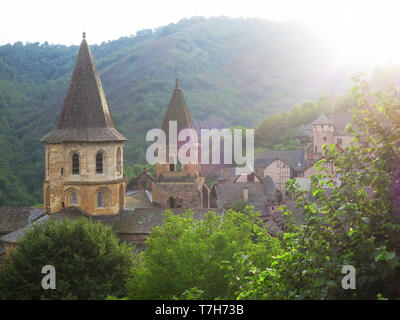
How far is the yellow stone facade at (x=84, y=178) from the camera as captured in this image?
88.5 ft

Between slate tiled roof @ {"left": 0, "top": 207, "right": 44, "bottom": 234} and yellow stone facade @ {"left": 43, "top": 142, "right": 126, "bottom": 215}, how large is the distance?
151 inches

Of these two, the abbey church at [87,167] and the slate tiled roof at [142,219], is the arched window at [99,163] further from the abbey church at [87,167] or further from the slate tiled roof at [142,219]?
the slate tiled roof at [142,219]

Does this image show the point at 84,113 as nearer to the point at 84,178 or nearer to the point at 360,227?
the point at 84,178

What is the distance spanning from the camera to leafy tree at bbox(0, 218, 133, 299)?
58.3ft

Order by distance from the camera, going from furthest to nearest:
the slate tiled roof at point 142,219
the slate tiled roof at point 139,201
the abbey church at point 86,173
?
the slate tiled roof at point 139,201 < the abbey church at point 86,173 < the slate tiled roof at point 142,219

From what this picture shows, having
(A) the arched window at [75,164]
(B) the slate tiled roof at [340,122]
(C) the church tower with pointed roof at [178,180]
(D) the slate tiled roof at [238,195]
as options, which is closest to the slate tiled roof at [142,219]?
(A) the arched window at [75,164]

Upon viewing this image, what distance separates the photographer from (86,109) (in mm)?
27859

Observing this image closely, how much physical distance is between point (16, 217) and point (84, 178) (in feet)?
25.2

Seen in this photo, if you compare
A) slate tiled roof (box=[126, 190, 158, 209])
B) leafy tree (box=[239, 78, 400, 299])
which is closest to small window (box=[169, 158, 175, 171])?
slate tiled roof (box=[126, 190, 158, 209])

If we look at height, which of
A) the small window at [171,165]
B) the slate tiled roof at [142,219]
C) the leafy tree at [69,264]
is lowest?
the leafy tree at [69,264]

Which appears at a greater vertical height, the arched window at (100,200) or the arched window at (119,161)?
the arched window at (119,161)

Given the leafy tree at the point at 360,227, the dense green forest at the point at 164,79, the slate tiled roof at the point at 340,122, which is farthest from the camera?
the dense green forest at the point at 164,79

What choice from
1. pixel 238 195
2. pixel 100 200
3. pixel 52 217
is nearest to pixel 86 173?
pixel 100 200
